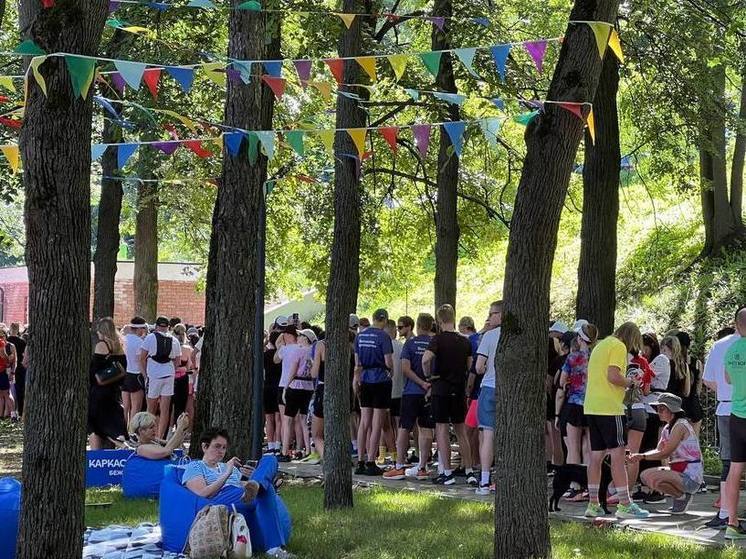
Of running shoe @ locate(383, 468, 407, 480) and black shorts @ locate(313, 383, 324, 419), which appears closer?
running shoe @ locate(383, 468, 407, 480)

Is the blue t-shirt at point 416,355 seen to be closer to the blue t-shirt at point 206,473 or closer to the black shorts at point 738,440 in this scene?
the black shorts at point 738,440

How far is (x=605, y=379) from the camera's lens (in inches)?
441

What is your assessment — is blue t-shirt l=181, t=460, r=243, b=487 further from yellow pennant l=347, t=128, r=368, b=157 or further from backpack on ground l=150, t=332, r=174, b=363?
backpack on ground l=150, t=332, r=174, b=363

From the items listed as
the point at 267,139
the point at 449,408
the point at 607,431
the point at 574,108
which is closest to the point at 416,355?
the point at 449,408

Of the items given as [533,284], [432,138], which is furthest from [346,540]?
[432,138]

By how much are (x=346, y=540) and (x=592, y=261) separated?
6935 millimetres

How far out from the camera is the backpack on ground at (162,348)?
54.3 feet

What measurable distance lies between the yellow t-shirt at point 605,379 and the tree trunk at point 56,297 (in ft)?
19.0

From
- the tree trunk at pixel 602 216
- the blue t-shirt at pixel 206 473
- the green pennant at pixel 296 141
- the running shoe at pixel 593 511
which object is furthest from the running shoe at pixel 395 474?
the green pennant at pixel 296 141

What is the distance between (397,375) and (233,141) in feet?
19.8

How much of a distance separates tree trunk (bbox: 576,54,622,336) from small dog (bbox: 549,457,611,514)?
3.71 metres

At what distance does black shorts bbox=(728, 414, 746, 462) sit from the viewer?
9930 millimetres

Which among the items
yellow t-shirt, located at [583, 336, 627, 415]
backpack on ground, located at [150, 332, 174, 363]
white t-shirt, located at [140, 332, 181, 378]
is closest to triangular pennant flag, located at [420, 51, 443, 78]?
yellow t-shirt, located at [583, 336, 627, 415]

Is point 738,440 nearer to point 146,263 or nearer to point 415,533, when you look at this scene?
point 415,533
